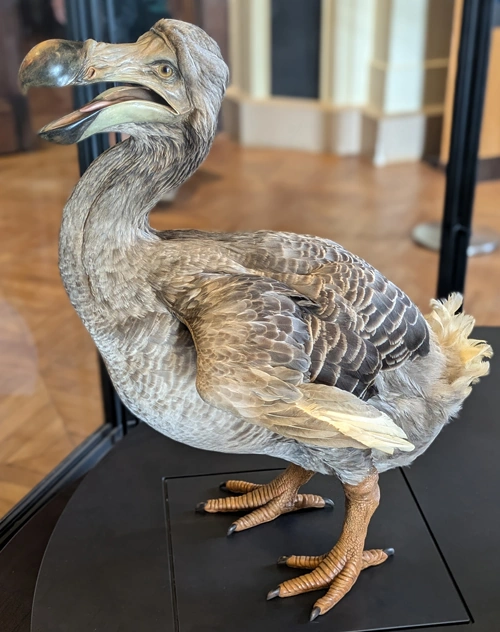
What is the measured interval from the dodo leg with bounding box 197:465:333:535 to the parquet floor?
65 centimetres

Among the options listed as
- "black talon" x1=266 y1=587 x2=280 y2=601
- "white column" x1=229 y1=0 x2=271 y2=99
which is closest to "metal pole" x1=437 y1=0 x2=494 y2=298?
"white column" x1=229 y1=0 x2=271 y2=99

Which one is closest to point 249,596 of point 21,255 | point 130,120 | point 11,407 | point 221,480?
point 221,480

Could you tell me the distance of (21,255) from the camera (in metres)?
2.41

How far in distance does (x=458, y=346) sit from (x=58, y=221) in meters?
1.79

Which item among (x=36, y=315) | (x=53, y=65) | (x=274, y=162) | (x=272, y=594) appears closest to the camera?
(x=53, y=65)

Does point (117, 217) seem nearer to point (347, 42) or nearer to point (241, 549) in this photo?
point (241, 549)

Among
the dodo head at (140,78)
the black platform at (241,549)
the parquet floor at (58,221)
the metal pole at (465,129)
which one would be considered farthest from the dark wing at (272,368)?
the metal pole at (465,129)

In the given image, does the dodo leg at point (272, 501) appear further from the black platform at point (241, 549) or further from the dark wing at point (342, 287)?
the dark wing at point (342, 287)

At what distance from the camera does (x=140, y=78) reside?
0.83 m

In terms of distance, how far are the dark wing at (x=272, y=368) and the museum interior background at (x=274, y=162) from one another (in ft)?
3.38

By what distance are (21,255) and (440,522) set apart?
1717mm

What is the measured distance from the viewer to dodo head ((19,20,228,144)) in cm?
80

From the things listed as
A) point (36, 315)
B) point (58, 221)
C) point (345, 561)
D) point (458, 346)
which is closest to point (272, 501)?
point (345, 561)

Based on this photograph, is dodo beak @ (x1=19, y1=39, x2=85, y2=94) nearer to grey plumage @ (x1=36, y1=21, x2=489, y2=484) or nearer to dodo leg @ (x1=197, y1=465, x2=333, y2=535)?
grey plumage @ (x1=36, y1=21, x2=489, y2=484)
